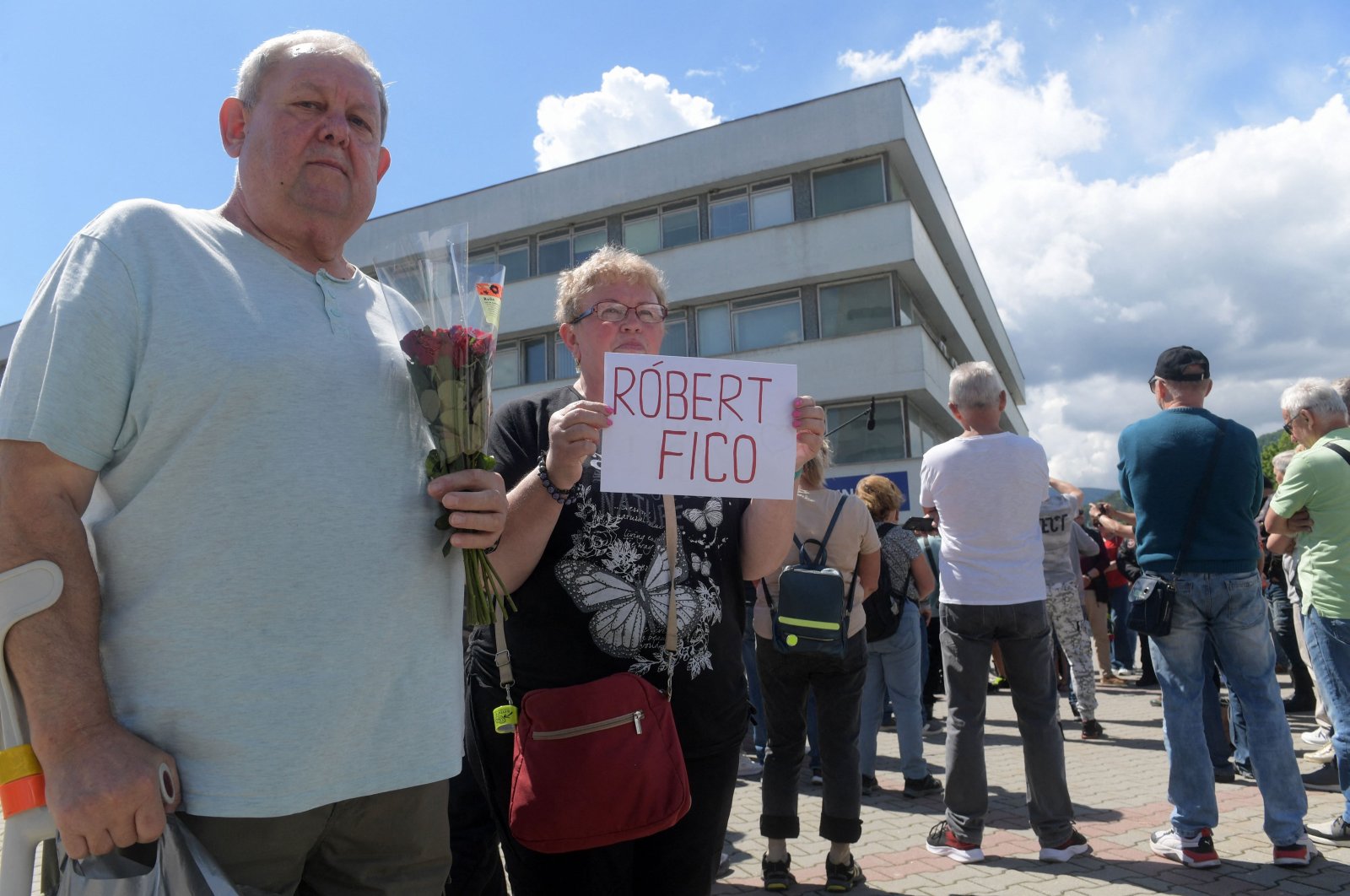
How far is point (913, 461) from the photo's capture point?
22328mm

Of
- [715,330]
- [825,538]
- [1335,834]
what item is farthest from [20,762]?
[715,330]

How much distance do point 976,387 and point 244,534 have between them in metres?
3.93

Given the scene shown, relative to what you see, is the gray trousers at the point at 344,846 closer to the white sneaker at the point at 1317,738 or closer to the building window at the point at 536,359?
the white sneaker at the point at 1317,738

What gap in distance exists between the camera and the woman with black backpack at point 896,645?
20.4ft

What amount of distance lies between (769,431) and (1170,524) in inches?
113

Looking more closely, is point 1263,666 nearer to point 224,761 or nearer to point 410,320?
point 410,320

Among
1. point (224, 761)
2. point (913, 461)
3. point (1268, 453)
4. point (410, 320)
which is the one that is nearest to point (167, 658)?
point (224, 761)

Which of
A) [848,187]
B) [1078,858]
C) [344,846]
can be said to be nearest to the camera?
[344,846]

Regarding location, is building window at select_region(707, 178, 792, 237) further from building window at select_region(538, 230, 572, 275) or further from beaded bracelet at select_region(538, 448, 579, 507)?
beaded bracelet at select_region(538, 448, 579, 507)

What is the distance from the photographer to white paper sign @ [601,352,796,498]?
2369 millimetres

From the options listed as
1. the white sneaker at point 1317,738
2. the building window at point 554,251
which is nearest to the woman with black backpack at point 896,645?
the white sneaker at point 1317,738

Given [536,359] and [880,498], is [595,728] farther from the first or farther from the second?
[536,359]

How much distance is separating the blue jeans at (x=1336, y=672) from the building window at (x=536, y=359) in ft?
76.8

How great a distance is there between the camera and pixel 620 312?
2609 millimetres
